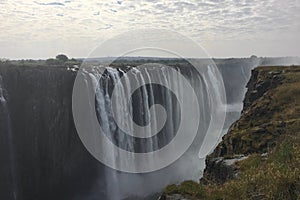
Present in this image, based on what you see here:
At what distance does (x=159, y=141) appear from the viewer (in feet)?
100

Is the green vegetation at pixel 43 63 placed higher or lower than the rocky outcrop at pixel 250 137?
higher

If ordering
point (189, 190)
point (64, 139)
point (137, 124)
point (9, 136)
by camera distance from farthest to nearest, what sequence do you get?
point (137, 124) < point (64, 139) < point (9, 136) < point (189, 190)

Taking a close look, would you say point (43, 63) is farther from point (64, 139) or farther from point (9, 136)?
point (9, 136)

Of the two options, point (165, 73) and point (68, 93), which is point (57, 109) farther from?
point (165, 73)

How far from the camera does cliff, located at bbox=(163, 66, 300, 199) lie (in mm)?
4895

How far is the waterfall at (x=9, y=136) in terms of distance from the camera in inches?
779

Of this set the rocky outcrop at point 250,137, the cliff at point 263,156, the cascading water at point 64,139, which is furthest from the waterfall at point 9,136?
the cliff at point 263,156

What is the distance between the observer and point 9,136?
2012 centimetres

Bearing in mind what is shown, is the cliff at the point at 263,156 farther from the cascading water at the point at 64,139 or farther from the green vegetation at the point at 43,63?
the green vegetation at the point at 43,63

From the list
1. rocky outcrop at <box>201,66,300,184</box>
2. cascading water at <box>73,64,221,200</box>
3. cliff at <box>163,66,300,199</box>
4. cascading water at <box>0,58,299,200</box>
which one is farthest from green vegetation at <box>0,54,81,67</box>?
rocky outcrop at <box>201,66,300,184</box>

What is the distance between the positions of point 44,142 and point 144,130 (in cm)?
827

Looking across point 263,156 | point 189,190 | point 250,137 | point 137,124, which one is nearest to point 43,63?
point 137,124

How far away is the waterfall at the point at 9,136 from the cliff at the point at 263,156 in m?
12.0

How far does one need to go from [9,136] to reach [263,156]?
626 inches
